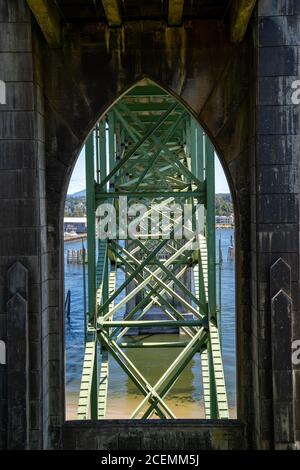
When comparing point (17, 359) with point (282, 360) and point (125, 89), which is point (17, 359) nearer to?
point (282, 360)

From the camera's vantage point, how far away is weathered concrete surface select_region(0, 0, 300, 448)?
265 inches

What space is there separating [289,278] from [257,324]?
68 centimetres

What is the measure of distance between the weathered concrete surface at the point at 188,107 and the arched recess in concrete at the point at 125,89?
0.04 feet

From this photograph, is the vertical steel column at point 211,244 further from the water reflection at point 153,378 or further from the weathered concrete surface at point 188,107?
the water reflection at point 153,378

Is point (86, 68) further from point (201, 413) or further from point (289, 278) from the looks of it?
point (201, 413)

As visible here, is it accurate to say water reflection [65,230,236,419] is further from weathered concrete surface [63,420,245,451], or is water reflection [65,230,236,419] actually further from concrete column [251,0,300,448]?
concrete column [251,0,300,448]

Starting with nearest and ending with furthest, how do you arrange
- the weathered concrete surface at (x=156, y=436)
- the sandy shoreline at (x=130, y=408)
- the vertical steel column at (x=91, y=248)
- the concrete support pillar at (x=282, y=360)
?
the concrete support pillar at (x=282, y=360)
the weathered concrete surface at (x=156, y=436)
the vertical steel column at (x=91, y=248)
the sandy shoreline at (x=130, y=408)

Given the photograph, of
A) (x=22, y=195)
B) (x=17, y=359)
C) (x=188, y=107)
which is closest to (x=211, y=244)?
(x=188, y=107)

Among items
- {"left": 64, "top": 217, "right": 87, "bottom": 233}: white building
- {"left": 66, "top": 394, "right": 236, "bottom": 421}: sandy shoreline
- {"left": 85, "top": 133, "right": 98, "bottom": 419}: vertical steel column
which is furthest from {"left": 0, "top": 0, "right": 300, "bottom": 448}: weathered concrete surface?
{"left": 64, "top": 217, "right": 87, "bottom": 233}: white building

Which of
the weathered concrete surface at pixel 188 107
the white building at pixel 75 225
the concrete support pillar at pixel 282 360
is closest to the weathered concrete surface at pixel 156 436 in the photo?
the weathered concrete surface at pixel 188 107

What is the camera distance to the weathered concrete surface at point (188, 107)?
6.72 meters

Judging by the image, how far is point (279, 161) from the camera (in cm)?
674

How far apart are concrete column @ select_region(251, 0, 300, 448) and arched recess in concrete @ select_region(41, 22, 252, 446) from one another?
43cm
